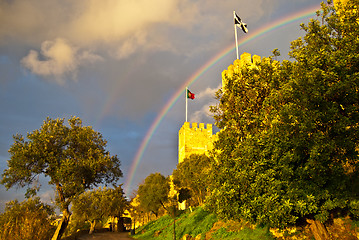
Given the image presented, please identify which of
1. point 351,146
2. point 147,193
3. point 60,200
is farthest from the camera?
point 147,193

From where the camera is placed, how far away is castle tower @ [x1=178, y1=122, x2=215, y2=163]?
6512 cm

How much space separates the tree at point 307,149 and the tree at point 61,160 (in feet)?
44.1

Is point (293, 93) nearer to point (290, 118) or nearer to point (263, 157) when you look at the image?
point (290, 118)

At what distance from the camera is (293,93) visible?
11.7 m

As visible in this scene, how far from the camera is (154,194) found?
48.6 metres

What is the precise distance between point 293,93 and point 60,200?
20.6m

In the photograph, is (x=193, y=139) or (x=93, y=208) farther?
(x=193, y=139)

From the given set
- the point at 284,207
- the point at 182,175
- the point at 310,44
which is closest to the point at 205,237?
the point at 284,207

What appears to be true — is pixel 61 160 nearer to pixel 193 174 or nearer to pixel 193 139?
pixel 193 174

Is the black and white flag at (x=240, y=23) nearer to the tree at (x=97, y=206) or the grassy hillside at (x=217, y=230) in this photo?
the grassy hillside at (x=217, y=230)

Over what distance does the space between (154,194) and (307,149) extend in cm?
4081

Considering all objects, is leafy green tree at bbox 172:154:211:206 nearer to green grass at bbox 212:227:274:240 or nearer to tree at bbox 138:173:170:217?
tree at bbox 138:173:170:217

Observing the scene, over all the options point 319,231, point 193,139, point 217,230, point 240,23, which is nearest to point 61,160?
point 217,230

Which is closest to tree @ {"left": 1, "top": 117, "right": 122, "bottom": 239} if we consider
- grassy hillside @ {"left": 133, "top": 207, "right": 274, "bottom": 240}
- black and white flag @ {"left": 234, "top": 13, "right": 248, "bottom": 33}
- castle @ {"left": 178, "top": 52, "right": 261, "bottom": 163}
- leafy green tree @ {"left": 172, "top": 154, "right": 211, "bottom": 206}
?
grassy hillside @ {"left": 133, "top": 207, "right": 274, "bottom": 240}
